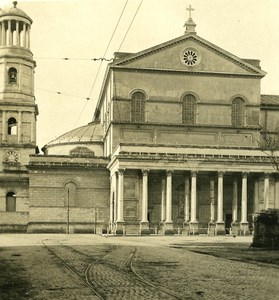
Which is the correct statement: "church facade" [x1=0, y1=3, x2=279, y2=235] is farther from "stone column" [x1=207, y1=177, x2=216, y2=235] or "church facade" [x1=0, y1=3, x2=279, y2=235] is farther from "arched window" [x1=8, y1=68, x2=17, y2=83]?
"arched window" [x1=8, y1=68, x2=17, y2=83]

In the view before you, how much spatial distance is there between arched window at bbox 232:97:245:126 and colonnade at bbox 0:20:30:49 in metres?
25.3

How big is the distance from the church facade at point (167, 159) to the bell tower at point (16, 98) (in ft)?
1.52

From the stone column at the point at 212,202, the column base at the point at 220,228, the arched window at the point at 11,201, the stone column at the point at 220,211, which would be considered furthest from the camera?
the arched window at the point at 11,201

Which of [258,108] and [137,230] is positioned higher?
[258,108]

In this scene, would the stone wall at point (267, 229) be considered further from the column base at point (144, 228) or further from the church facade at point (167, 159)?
the church facade at point (167, 159)

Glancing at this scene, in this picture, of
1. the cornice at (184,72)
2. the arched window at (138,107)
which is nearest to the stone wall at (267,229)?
the arched window at (138,107)

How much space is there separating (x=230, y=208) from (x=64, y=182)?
17580 millimetres

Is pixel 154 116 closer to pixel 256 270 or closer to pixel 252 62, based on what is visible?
pixel 252 62

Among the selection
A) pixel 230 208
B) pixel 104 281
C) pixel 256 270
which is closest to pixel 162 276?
pixel 104 281

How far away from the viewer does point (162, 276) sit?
17.6 meters

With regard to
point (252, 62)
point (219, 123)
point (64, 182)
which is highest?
point (252, 62)

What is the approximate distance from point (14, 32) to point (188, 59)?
21.1 meters

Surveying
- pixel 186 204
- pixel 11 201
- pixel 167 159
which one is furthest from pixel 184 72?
pixel 11 201

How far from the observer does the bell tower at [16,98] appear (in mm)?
72050
